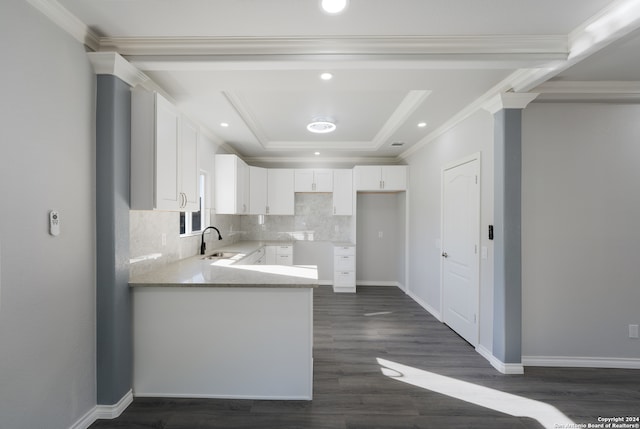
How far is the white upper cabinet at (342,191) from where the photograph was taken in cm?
545

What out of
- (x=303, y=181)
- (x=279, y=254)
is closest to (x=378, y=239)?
(x=303, y=181)

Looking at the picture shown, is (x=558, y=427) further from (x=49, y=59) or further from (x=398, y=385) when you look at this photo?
(x=49, y=59)

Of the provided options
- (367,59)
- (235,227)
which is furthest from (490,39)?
(235,227)

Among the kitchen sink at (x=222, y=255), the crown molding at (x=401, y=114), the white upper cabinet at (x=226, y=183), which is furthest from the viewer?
the white upper cabinet at (x=226, y=183)

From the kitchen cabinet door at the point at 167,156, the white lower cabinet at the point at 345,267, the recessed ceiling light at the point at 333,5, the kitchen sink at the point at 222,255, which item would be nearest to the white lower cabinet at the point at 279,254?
the white lower cabinet at the point at 345,267

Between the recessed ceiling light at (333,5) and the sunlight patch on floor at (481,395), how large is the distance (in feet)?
9.20

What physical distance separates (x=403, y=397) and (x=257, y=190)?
4016mm

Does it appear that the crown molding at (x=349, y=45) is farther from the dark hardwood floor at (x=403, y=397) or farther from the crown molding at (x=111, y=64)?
the dark hardwood floor at (x=403, y=397)

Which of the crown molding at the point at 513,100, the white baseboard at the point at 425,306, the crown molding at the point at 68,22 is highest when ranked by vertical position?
the crown molding at the point at 68,22

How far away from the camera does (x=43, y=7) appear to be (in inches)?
60.4

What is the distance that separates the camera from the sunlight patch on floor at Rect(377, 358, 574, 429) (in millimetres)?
2014

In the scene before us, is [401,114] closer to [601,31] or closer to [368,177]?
[601,31]

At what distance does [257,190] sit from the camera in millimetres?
5258

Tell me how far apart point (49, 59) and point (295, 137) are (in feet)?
10.2
